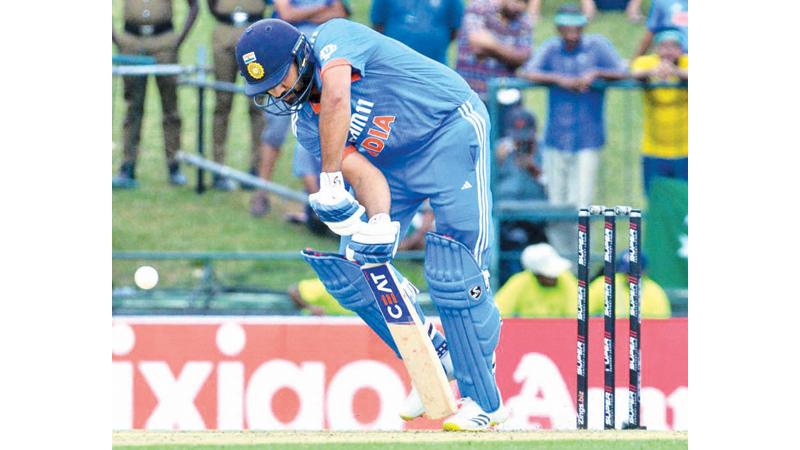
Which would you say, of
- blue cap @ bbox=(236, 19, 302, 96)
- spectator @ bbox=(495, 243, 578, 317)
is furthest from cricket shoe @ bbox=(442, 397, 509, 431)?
spectator @ bbox=(495, 243, 578, 317)

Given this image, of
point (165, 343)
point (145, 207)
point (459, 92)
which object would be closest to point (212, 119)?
point (145, 207)

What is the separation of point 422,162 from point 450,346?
0.85 m

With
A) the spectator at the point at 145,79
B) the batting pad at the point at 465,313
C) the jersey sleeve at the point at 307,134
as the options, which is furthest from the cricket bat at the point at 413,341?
the spectator at the point at 145,79

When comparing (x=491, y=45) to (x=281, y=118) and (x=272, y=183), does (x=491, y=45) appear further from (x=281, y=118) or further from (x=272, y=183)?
(x=272, y=183)

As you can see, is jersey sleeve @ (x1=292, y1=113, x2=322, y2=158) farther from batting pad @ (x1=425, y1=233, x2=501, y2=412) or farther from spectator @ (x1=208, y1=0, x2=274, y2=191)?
spectator @ (x1=208, y1=0, x2=274, y2=191)

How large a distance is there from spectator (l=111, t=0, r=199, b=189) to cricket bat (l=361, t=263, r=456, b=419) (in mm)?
4079

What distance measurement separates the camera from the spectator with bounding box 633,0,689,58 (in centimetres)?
978

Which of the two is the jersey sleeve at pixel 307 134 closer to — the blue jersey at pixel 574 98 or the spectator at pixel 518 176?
the spectator at pixel 518 176

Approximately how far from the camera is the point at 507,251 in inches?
380

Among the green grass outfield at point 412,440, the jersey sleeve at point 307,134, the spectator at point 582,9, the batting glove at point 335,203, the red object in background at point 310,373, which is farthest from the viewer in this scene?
the spectator at point 582,9

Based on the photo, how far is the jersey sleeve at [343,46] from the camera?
6.16m

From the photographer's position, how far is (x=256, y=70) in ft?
20.2

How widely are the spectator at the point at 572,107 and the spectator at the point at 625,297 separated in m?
0.68
